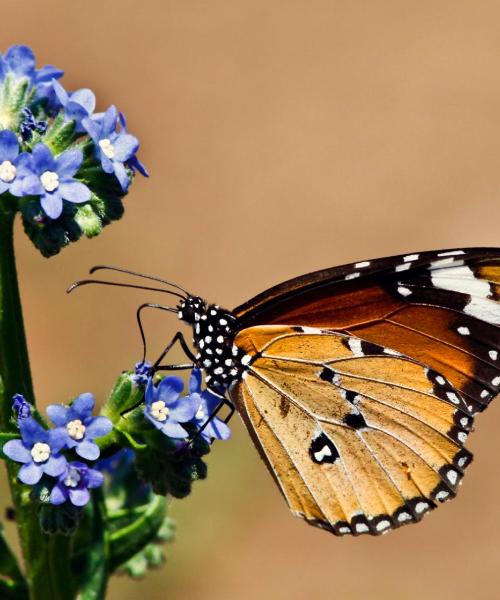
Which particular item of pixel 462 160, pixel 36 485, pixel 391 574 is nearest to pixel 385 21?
pixel 462 160

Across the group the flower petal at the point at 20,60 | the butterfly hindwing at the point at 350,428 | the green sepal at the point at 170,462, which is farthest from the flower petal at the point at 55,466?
the flower petal at the point at 20,60

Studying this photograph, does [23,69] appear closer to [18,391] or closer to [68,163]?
[68,163]

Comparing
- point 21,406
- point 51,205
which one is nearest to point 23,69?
point 51,205

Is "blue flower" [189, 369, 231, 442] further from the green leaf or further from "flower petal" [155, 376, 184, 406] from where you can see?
the green leaf

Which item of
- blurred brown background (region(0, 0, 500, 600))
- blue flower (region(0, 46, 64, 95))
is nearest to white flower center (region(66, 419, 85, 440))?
blue flower (region(0, 46, 64, 95))

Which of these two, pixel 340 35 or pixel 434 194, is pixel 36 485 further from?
pixel 340 35

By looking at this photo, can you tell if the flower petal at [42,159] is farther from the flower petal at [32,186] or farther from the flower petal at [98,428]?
the flower petal at [98,428]
